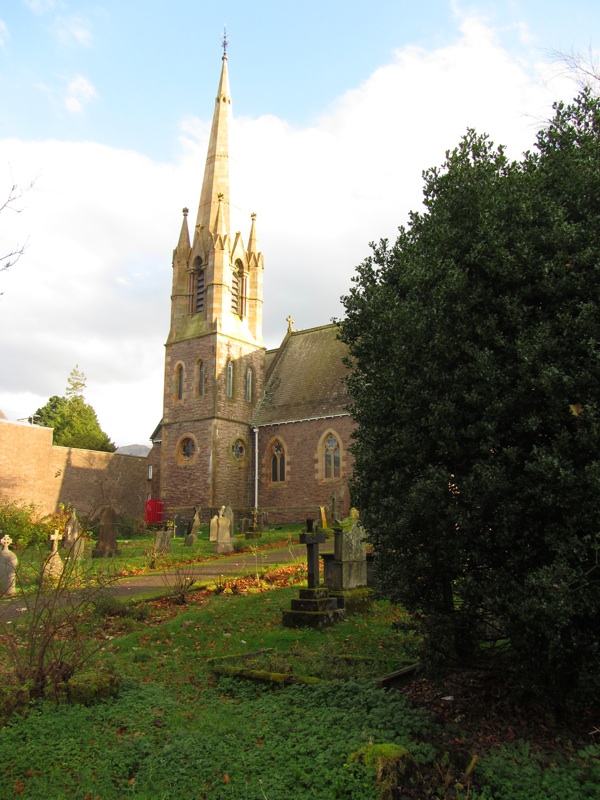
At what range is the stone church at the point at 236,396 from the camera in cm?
2784

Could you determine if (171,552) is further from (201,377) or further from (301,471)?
(201,377)

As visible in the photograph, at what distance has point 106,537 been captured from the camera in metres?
18.5

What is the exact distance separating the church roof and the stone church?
0.22 ft

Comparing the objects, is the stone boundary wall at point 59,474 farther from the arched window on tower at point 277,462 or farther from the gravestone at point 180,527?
the arched window on tower at point 277,462

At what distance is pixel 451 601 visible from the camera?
566 centimetres

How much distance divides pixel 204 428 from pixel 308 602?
20496mm

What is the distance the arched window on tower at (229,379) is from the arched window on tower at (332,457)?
565 cm

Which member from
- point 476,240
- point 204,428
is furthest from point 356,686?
point 204,428

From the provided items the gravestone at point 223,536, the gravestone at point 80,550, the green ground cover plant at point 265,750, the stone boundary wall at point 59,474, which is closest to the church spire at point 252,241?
the stone boundary wall at point 59,474

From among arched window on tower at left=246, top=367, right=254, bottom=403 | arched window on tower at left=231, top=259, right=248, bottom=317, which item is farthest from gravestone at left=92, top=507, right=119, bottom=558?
arched window on tower at left=231, top=259, right=248, bottom=317

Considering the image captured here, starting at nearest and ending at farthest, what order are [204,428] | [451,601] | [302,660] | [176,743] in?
[176,743] → [451,601] → [302,660] → [204,428]

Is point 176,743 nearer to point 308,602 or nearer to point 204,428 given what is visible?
point 308,602

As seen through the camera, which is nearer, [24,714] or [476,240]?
[24,714]

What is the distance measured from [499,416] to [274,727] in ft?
10.5
